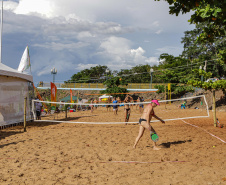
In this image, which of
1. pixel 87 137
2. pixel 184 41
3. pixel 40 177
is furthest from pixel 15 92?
pixel 184 41

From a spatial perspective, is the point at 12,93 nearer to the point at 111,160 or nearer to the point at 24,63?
the point at 24,63

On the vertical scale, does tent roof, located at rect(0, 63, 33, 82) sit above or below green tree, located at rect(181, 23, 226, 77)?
below

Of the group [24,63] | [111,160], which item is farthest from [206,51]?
[111,160]

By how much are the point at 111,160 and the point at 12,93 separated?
25.5 ft

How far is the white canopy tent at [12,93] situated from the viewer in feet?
35.9

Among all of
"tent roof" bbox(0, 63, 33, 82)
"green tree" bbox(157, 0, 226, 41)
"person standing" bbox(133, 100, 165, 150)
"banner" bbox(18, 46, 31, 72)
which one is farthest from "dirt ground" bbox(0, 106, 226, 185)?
"banner" bbox(18, 46, 31, 72)

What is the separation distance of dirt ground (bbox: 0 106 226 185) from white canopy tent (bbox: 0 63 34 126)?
2431mm

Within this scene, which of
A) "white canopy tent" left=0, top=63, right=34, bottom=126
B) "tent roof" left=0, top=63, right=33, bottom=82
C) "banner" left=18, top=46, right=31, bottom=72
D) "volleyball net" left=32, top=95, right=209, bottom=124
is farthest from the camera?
"banner" left=18, top=46, right=31, bottom=72

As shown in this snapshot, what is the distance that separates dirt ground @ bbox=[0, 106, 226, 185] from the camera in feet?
14.9

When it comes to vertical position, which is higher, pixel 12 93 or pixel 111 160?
pixel 12 93

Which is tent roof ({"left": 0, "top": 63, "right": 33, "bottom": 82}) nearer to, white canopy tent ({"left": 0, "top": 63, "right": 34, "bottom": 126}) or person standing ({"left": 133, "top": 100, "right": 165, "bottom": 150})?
white canopy tent ({"left": 0, "top": 63, "right": 34, "bottom": 126})

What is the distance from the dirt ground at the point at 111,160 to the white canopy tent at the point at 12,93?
2.43 meters

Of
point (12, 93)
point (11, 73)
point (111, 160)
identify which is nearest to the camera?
point (111, 160)

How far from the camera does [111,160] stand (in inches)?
232
